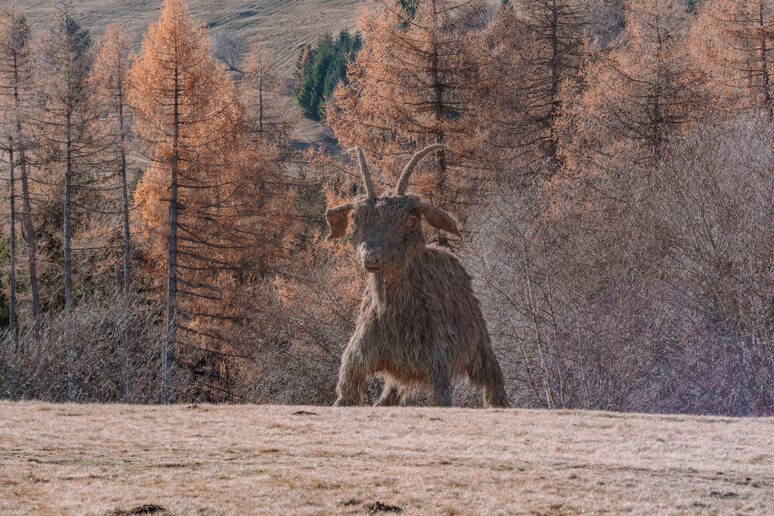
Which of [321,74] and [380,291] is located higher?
[321,74]

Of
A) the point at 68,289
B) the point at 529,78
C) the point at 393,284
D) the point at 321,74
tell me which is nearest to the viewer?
the point at 393,284

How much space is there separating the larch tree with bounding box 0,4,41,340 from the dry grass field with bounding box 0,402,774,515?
20.0m

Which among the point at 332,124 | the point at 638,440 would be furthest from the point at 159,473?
the point at 332,124

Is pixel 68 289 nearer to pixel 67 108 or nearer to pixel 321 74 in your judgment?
pixel 67 108

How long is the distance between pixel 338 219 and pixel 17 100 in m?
20.7

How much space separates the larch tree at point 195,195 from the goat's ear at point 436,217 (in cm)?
1529

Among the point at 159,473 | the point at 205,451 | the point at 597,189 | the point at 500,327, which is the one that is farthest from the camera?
the point at 597,189

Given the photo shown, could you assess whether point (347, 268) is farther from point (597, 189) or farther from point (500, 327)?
point (597, 189)

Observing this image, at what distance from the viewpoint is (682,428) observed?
776cm

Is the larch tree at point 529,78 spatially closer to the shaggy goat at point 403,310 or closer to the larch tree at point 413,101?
the larch tree at point 413,101

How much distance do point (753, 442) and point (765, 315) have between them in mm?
10363

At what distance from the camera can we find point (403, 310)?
379 inches

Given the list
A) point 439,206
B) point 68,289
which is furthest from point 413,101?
point 68,289

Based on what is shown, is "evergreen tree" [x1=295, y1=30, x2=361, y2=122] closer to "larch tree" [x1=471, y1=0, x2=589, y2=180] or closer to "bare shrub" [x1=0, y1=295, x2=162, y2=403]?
"larch tree" [x1=471, y1=0, x2=589, y2=180]
